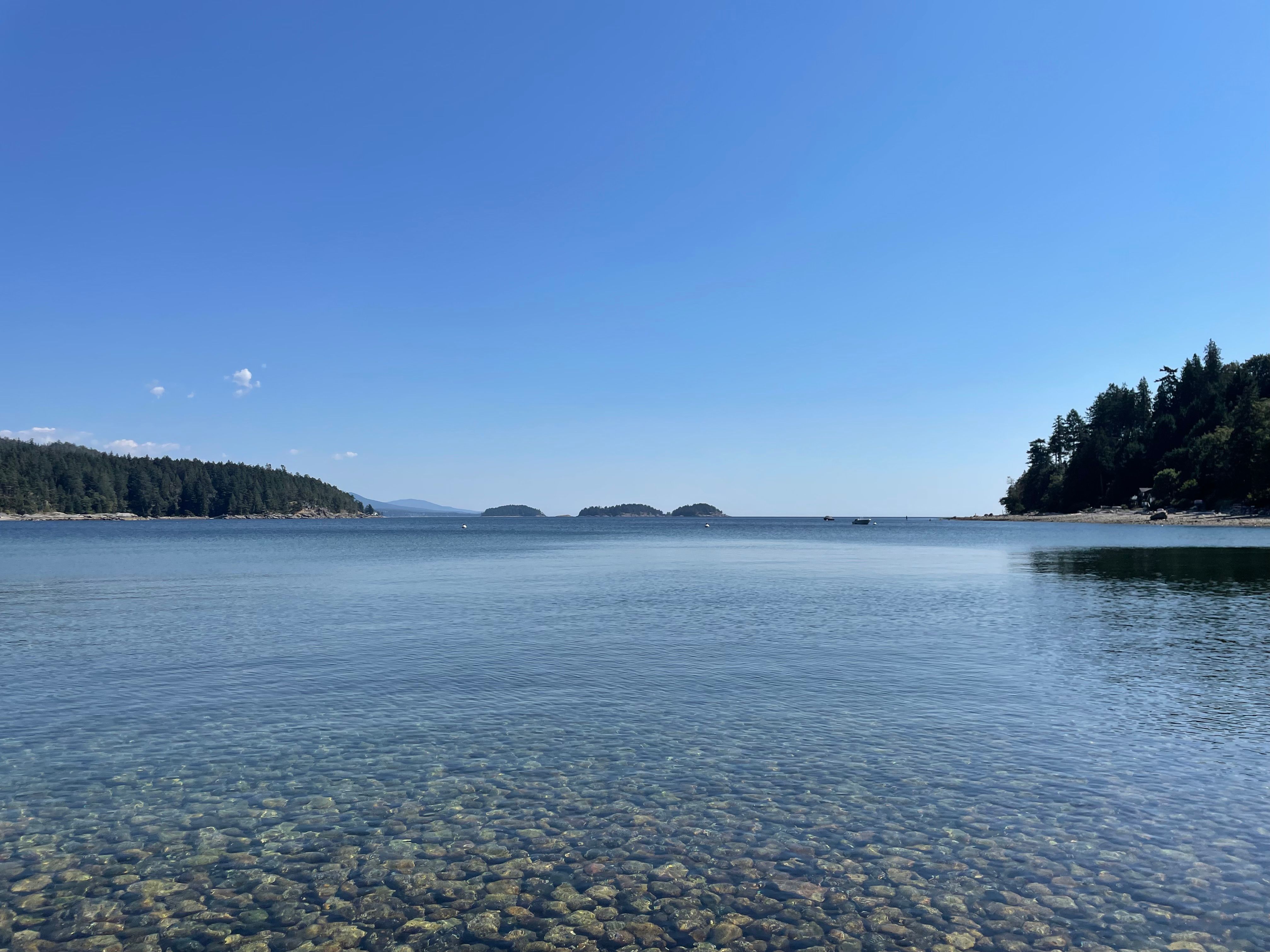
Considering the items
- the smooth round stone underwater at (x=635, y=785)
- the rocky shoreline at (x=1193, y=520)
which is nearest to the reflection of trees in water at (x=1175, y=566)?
the smooth round stone underwater at (x=635, y=785)

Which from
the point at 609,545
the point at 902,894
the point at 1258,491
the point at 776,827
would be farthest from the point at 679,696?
the point at 1258,491

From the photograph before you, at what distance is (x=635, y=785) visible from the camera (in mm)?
15656

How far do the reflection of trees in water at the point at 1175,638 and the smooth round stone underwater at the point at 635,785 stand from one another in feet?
0.81

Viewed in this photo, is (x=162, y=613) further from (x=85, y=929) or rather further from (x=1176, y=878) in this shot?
(x=1176, y=878)

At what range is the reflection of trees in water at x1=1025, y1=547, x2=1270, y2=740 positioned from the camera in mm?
21906

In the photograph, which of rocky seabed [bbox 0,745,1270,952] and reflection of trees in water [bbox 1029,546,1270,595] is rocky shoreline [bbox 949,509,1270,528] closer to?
reflection of trees in water [bbox 1029,546,1270,595]

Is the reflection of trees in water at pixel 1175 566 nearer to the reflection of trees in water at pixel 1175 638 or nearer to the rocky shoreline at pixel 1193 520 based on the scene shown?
the reflection of trees in water at pixel 1175 638

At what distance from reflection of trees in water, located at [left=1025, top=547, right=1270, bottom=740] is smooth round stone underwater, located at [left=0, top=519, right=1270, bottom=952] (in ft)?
0.81

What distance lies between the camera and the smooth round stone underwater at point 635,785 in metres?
10.5

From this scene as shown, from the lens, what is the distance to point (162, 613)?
4300 cm

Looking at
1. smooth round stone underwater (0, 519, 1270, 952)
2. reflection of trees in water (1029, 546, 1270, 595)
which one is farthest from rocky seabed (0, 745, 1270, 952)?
reflection of trees in water (1029, 546, 1270, 595)

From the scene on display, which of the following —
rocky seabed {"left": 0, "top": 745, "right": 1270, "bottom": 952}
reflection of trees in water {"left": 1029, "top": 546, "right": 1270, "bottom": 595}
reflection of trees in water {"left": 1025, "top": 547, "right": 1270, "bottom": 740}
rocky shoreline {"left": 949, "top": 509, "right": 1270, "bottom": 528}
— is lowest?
rocky seabed {"left": 0, "top": 745, "right": 1270, "bottom": 952}

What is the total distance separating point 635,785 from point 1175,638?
99.7ft

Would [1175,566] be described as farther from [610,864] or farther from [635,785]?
[610,864]
